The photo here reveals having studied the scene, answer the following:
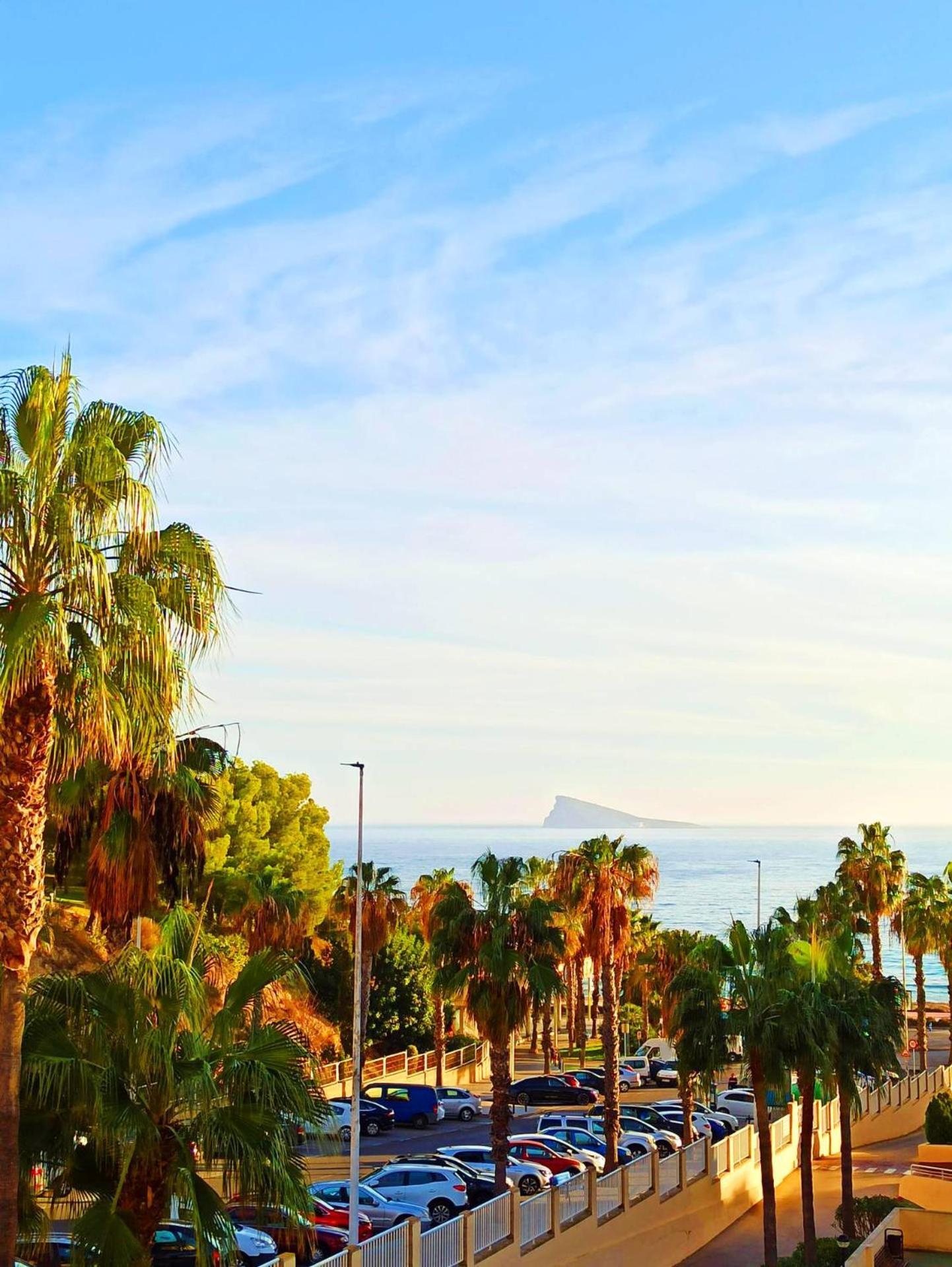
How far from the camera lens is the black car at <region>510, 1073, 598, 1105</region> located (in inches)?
2202

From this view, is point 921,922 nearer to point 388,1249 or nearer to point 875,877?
point 875,877

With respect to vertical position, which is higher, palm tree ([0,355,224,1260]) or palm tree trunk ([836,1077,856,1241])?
palm tree ([0,355,224,1260])

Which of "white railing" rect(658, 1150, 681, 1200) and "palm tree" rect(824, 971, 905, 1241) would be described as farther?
"white railing" rect(658, 1150, 681, 1200)

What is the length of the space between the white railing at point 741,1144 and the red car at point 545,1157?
4173 mm

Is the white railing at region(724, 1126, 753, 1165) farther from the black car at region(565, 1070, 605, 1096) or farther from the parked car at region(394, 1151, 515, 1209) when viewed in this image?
the black car at region(565, 1070, 605, 1096)

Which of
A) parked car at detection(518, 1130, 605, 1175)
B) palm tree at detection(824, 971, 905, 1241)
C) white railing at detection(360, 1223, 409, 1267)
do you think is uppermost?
palm tree at detection(824, 971, 905, 1241)

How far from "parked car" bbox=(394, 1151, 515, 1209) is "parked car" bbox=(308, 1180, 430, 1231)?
5.09 ft

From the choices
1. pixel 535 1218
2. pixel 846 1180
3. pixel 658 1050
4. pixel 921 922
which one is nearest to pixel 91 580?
pixel 535 1218

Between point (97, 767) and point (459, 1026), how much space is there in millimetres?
56043

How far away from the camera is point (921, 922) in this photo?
6234cm

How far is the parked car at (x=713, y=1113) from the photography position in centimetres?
4881

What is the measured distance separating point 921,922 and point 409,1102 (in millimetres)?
24816

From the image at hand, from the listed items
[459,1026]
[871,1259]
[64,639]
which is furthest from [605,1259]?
[459,1026]

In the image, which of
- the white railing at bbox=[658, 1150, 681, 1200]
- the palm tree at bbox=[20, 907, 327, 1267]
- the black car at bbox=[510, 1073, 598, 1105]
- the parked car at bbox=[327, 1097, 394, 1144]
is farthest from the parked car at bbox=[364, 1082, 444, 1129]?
the palm tree at bbox=[20, 907, 327, 1267]
